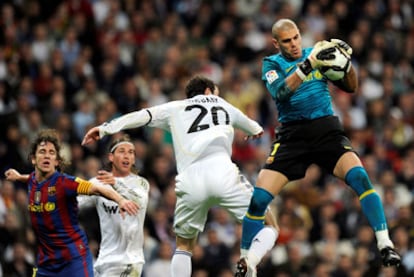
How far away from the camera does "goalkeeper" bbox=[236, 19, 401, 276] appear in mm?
10969

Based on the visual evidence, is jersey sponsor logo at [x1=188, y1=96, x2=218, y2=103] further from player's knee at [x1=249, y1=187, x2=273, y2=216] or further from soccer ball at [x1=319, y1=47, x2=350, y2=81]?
soccer ball at [x1=319, y1=47, x2=350, y2=81]

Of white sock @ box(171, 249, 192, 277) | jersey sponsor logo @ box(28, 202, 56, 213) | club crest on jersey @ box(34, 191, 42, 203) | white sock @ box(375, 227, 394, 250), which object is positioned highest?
club crest on jersey @ box(34, 191, 42, 203)

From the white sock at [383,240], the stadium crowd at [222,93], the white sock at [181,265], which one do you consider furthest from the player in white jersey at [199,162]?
the stadium crowd at [222,93]

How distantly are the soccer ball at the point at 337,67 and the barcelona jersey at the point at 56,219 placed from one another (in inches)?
109

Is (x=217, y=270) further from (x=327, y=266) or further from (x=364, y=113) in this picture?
(x=364, y=113)

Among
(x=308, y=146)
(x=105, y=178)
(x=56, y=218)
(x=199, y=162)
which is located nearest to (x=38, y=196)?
(x=56, y=218)

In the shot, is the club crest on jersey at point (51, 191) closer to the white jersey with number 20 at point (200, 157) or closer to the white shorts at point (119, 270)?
the white jersey with number 20 at point (200, 157)

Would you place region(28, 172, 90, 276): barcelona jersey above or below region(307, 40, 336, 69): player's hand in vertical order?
below

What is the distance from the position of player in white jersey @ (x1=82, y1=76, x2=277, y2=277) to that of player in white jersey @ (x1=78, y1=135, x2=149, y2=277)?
478mm

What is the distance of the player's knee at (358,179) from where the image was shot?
1092 cm

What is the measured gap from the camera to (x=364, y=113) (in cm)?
2097

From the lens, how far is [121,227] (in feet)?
39.1

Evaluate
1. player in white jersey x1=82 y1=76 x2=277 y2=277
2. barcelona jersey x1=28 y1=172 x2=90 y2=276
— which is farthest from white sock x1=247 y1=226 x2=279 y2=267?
barcelona jersey x1=28 y1=172 x2=90 y2=276

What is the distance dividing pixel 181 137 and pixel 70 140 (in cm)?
606
